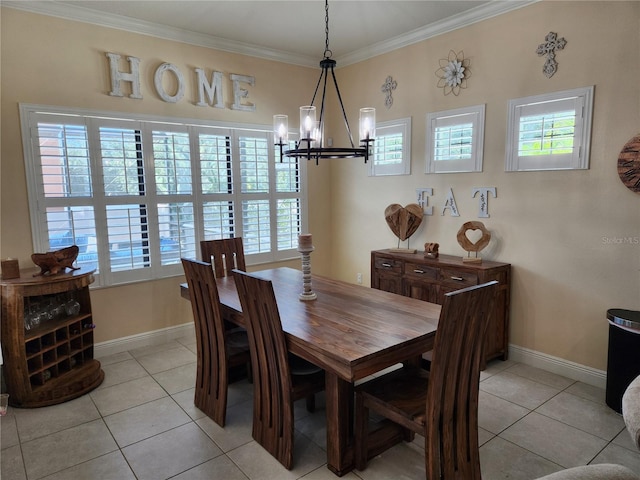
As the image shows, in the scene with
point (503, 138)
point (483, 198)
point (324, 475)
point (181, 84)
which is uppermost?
point (181, 84)

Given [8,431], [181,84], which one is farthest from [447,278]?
[8,431]

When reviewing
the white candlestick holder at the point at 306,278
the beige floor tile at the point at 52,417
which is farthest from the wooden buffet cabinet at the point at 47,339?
the white candlestick holder at the point at 306,278

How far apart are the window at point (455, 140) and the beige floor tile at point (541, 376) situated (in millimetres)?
1703

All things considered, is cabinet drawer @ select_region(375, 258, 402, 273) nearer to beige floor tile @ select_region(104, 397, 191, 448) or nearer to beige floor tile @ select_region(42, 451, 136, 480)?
beige floor tile @ select_region(104, 397, 191, 448)

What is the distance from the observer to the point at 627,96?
2688 mm

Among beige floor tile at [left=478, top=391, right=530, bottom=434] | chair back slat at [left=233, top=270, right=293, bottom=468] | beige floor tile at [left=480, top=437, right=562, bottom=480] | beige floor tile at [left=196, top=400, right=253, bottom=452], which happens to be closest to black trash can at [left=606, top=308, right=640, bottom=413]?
beige floor tile at [left=478, top=391, right=530, bottom=434]

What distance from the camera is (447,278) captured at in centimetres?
342

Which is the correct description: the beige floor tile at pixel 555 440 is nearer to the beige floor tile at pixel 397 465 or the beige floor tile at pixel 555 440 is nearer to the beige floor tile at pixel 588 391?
the beige floor tile at pixel 588 391

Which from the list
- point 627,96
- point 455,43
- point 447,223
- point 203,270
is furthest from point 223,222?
point 627,96

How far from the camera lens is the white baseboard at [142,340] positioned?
11.9 feet

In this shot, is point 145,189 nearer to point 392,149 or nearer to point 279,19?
point 279,19

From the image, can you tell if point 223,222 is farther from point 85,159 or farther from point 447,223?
point 447,223

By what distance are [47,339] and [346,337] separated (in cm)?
237

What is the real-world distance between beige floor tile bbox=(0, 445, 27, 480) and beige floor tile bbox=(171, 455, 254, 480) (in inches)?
33.3
